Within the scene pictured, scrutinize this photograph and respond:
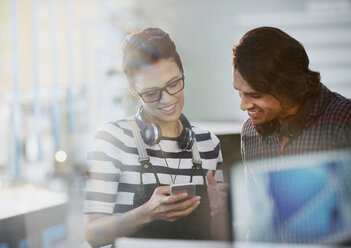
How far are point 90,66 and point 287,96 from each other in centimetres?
97

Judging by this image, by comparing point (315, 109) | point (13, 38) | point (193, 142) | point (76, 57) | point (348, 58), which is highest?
point (13, 38)

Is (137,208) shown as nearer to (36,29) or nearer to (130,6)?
(130,6)

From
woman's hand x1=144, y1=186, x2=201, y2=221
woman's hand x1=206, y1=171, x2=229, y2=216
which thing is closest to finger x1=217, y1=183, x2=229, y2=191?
woman's hand x1=206, y1=171, x2=229, y2=216

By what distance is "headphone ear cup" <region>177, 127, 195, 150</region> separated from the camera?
1196 millimetres

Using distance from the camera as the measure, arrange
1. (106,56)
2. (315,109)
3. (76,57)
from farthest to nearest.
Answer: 1. (76,57)
2. (106,56)
3. (315,109)

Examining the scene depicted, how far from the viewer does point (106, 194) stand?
1.15 metres

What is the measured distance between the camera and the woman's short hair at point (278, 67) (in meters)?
1.06

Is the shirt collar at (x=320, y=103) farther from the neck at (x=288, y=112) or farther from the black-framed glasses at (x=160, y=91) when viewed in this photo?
the black-framed glasses at (x=160, y=91)

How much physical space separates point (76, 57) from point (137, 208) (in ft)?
2.92

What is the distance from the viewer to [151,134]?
1.17 metres

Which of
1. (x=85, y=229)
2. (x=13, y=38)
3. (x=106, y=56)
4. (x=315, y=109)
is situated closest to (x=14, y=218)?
(x=85, y=229)

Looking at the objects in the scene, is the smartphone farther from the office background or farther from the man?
the man

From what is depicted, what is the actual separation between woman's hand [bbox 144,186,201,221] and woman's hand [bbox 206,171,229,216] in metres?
0.06

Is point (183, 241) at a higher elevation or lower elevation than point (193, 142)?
lower
